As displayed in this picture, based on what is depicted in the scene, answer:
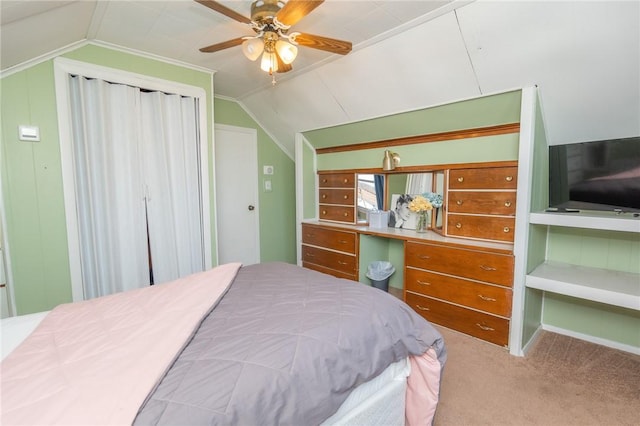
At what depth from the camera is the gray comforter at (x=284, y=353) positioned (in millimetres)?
804

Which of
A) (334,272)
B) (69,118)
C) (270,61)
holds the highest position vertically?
(270,61)

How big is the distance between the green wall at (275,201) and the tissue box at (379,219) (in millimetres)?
1480

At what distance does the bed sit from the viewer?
78 centimetres

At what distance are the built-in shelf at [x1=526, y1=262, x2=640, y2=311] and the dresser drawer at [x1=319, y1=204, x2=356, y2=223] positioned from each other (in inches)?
66.8

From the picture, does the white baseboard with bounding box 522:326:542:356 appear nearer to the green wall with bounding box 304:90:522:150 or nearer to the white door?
the green wall with bounding box 304:90:522:150

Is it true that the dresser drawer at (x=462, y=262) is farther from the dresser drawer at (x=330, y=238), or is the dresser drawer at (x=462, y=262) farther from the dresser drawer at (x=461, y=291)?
the dresser drawer at (x=330, y=238)

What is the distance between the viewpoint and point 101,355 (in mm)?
960

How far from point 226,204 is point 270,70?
2150 millimetres

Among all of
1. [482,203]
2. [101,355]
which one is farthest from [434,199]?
[101,355]

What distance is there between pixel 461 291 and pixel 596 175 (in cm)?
120

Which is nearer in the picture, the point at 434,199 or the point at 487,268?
the point at 487,268

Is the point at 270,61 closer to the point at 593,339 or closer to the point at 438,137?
the point at 438,137

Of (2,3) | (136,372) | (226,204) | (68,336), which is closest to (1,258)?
(68,336)

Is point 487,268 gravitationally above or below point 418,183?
below
